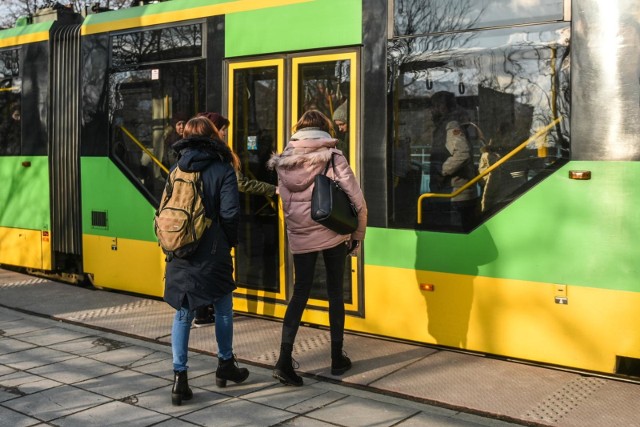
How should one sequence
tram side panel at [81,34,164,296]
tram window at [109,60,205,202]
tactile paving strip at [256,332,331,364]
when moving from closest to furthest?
tactile paving strip at [256,332,331,364] < tram window at [109,60,205,202] < tram side panel at [81,34,164,296]

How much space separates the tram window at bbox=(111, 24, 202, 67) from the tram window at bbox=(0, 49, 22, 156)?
5.95 feet

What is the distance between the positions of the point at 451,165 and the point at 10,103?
598 cm

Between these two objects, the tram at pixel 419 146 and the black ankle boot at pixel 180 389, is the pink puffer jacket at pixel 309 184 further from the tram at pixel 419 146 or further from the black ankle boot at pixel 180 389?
the black ankle boot at pixel 180 389

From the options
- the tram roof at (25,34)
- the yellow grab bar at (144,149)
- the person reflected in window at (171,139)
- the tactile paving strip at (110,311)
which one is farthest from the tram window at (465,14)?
the tram roof at (25,34)

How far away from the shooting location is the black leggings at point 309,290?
205 inches

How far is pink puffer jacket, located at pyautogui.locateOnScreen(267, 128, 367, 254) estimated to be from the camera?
5164 mm

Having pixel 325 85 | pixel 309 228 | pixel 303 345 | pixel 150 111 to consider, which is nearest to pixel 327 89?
pixel 325 85

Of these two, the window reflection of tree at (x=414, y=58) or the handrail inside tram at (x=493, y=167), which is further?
the window reflection of tree at (x=414, y=58)

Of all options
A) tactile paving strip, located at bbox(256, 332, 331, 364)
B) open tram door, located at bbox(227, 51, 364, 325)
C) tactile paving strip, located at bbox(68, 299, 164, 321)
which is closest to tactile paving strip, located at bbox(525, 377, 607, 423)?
open tram door, located at bbox(227, 51, 364, 325)

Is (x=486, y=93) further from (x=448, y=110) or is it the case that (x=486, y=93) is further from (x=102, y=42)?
(x=102, y=42)

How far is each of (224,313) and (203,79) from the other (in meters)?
2.94

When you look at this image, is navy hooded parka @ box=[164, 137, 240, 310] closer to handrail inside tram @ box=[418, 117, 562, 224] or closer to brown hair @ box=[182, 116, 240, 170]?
brown hair @ box=[182, 116, 240, 170]

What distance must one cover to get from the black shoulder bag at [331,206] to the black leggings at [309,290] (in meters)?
0.22

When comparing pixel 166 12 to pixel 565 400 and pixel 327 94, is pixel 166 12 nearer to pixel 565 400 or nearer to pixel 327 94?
pixel 327 94
